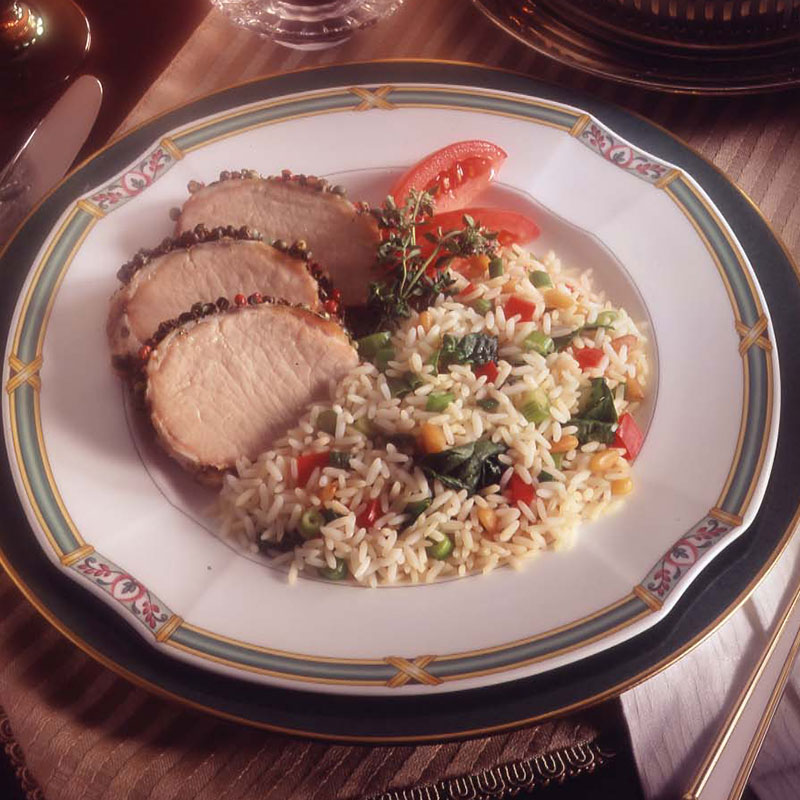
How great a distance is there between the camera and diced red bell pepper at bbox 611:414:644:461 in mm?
3129

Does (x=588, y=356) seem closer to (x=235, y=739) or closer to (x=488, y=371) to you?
(x=488, y=371)

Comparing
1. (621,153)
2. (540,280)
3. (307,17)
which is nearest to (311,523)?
(540,280)

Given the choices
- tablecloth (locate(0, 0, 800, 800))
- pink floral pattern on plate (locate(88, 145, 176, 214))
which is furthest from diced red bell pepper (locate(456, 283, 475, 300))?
tablecloth (locate(0, 0, 800, 800))

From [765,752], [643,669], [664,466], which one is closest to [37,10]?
[664,466]

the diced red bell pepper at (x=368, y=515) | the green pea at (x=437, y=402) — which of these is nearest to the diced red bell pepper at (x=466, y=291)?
the green pea at (x=437, y=402)

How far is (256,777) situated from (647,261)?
214 cm

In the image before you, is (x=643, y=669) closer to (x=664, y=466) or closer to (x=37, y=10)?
(x=664, y=466)

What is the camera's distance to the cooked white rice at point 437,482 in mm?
2941

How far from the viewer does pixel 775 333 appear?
3266 mm

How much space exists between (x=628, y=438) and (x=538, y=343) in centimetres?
43

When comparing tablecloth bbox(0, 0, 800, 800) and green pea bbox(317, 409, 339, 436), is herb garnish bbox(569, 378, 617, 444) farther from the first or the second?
green pea bbox(317, 409, 339, 436)

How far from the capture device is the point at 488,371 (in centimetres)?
322

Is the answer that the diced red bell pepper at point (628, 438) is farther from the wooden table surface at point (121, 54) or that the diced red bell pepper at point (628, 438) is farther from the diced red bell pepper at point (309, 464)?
the wooden table surface at point (121, 54)

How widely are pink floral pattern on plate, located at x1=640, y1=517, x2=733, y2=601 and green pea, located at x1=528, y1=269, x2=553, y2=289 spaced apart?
1013mm
